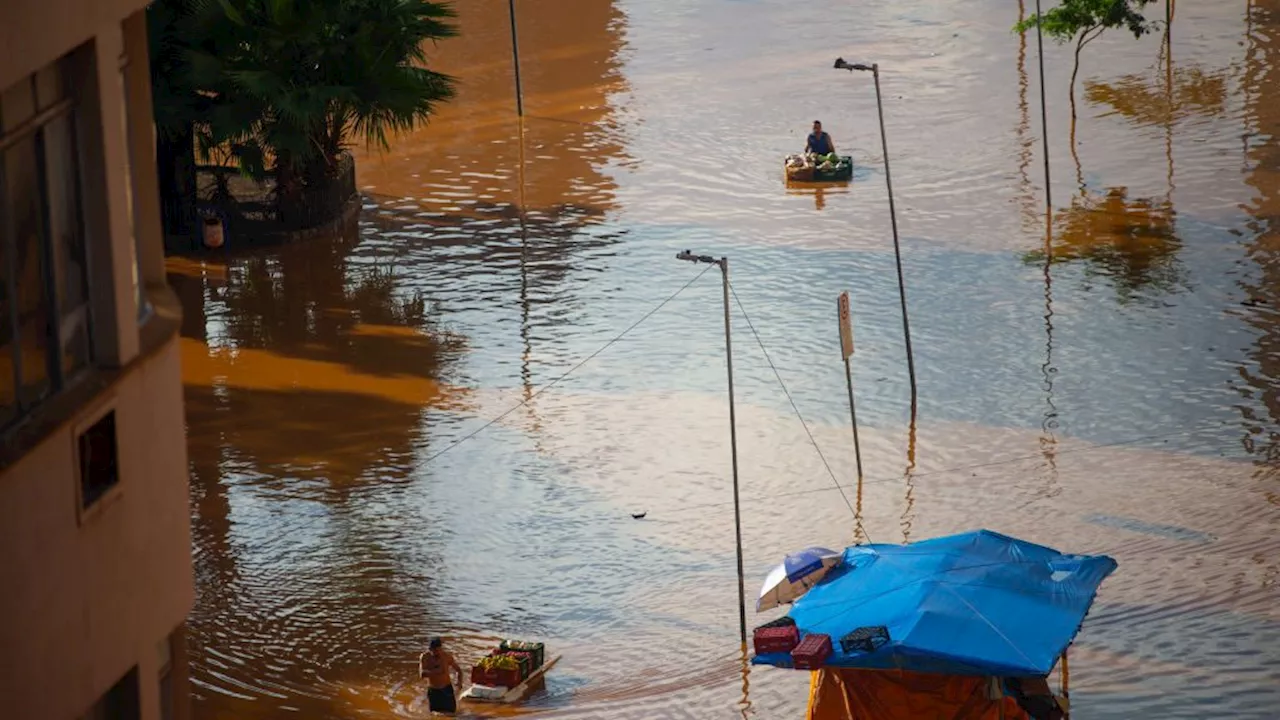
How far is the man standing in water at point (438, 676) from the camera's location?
18.9m

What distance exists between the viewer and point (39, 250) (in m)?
11.2

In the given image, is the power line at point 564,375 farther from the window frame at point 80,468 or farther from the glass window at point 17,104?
the glass window at point 17,104

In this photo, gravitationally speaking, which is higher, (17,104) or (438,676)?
(17,104)

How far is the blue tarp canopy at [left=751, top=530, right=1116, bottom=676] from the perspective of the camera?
1593 cm

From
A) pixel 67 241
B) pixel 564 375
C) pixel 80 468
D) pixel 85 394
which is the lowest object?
pixel 564 375

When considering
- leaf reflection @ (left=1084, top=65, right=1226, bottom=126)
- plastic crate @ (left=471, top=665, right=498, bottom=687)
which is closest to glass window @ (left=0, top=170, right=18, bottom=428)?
plastic crate @ (left=471, top=665, right=498, bottom=687)

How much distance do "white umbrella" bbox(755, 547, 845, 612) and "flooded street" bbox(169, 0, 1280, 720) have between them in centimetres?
186

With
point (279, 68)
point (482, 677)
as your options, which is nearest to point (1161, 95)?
point (279, 68)

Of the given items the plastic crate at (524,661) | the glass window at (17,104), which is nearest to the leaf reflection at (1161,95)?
the plastic crate at (524,661)

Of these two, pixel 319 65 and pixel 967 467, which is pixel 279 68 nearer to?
pixel 319 65

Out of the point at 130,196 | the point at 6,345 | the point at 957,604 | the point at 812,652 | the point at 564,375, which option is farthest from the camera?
the point at 564,375

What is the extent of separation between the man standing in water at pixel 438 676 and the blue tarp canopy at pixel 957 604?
3.83m

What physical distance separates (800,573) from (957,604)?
1.79 meters

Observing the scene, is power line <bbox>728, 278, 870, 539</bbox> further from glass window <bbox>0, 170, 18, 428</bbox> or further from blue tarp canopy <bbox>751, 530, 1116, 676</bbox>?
glass window <bbox>0, 170, 18, 428</bbox>
